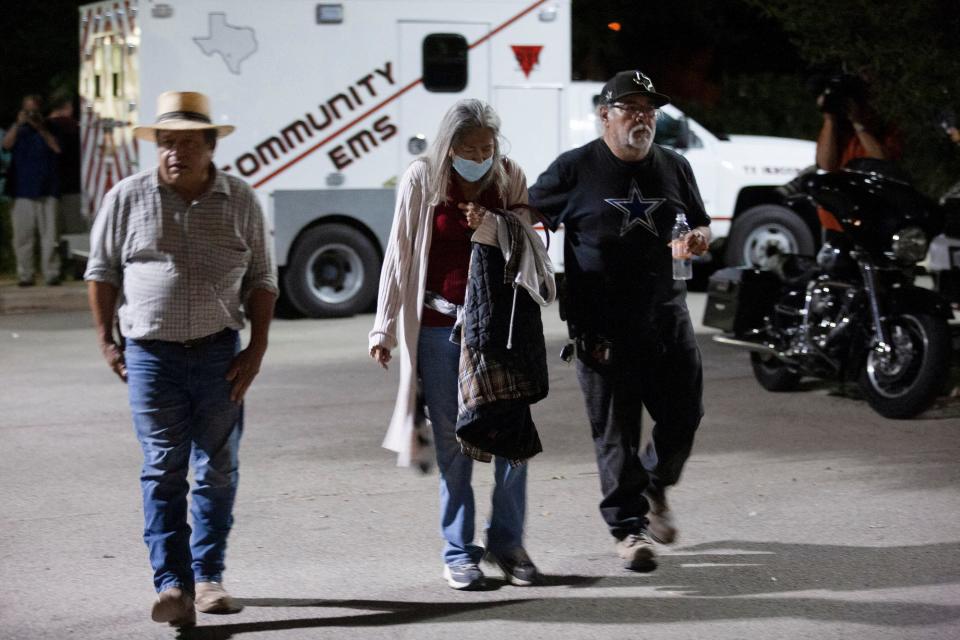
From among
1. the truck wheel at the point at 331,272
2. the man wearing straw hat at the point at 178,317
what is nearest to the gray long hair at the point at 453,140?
the man wearing straw hat at the point at 178,317

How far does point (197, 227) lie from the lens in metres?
5.08

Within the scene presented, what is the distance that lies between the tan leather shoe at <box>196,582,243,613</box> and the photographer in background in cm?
555

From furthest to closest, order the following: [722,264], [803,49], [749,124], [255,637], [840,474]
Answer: [749,124]
[722,264]
[803,49]
[840,474]
[255,637]

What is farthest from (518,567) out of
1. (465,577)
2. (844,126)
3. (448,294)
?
(844,126)

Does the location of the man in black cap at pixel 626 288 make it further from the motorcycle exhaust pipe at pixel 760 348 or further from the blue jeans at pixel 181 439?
the motorcycle exhaust pipe at pixel 760 348

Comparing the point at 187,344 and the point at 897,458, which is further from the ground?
the point at 187,344

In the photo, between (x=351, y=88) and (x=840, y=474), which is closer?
(x=840, y=474)

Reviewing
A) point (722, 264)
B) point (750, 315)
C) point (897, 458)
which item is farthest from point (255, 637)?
point (722, 264)

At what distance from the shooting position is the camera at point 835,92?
958cm

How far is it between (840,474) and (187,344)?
12.1 ft

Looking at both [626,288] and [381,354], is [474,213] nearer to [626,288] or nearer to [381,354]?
[381,354]

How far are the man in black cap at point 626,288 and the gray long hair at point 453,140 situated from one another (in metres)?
0.52

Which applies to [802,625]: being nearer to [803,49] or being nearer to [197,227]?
[197,227]

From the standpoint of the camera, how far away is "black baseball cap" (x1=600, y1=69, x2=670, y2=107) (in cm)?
574
